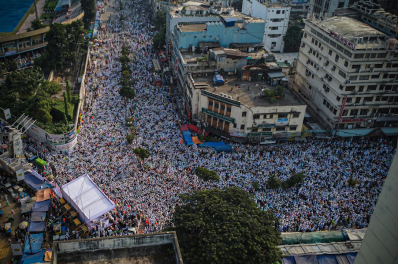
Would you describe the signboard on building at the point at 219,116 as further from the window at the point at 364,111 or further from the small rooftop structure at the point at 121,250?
the small rooftop structure at the point at 121,250

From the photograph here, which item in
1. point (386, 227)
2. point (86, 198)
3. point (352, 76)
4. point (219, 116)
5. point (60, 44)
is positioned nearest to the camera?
point (386, 227)

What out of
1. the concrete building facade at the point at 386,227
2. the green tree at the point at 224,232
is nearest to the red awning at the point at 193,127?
the green tree at the point at 224,232

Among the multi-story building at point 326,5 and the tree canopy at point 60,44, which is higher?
the multi-story building at point 326,5

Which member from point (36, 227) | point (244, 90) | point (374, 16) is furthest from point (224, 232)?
point (374, 16)

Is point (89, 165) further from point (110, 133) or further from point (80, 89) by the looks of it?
point (80, 89)

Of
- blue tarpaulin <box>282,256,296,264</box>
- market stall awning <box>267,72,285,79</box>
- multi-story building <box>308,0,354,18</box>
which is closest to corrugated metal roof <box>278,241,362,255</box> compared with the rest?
blue tarpaulin <box>282,256,296,264</box>

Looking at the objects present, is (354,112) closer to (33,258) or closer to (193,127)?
(193,127)

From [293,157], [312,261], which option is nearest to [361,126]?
[293,157]
